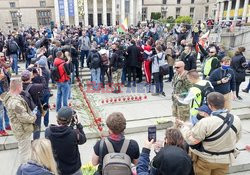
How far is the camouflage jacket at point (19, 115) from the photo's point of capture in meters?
4.77

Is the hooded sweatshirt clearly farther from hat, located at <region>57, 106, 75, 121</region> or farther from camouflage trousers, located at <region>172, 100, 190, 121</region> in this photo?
camouflage trousers, located at <region>172, 100, 190, 121</region>

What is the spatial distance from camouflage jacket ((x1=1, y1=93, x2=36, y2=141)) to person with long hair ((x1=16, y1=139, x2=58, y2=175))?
230cm

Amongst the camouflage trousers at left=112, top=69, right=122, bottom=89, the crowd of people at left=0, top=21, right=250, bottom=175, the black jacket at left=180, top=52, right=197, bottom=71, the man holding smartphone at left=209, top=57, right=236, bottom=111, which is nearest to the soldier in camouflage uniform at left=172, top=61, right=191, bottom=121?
the crowd of people at left=0, top=21, right=250, bottom=175

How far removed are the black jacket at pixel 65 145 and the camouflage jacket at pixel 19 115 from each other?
53.7 inches

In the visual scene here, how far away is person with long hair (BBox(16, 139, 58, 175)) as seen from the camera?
2525 mm

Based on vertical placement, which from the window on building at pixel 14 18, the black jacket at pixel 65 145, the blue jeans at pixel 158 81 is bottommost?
the blue jeans at pixel 158 81

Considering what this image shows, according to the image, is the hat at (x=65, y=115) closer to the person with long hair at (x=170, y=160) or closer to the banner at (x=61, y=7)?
the person with long hair at (x=170, y=160)

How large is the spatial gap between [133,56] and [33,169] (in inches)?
339

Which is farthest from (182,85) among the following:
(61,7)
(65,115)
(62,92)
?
(61,7)

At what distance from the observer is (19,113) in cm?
479

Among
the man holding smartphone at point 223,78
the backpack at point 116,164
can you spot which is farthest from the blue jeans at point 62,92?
the backpack at point 116,164

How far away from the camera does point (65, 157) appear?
3779 mm

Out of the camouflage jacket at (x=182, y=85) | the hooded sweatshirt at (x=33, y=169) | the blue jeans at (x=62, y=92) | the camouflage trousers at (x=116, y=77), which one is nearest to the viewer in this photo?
the hooded sweatshirt at (x=33, y=169)

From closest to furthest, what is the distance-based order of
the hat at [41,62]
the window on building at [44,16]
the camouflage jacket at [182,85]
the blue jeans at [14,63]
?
1. the camouflage jacket at [182,85]
2. the hat at [41,62]
3. the blue jeans at [14,63]
4. the window on building at [44,16]
